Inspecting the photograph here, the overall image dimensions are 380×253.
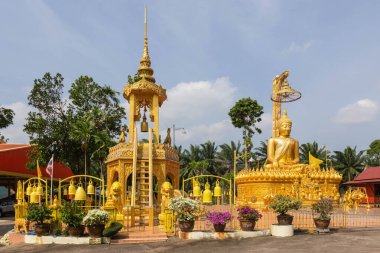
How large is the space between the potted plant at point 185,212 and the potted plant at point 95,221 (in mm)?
2619

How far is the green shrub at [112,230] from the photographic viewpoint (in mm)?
14609

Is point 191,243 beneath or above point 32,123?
beneath

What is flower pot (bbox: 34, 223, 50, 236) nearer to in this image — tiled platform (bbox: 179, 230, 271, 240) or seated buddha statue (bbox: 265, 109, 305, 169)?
tiled platform (bbox: 179, 230, 271, 240)

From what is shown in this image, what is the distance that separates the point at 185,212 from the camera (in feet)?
49.4

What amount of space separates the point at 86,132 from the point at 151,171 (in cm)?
2052

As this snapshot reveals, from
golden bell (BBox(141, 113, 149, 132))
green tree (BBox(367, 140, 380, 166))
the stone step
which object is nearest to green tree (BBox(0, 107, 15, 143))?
golden bell (BBox(141, 113, 149, 132))

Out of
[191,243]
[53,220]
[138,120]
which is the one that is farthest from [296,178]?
[53,220]

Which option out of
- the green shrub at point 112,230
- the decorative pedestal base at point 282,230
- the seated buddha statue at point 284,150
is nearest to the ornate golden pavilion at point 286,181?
the seated buddha statue at point 284,150

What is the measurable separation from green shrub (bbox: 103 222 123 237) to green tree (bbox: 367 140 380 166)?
5373 cm

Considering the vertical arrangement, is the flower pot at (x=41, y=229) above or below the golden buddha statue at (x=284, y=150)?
below

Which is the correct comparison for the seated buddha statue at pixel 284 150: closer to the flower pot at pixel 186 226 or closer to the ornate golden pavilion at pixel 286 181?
the ornate golden pavilion at pixel 286 181

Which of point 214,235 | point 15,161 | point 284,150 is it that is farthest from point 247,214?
point 15,161

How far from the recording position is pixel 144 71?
2170 cm

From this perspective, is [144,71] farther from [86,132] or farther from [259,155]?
[259,155]
